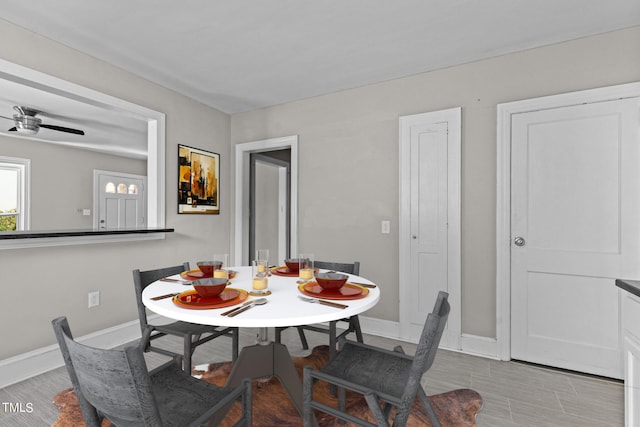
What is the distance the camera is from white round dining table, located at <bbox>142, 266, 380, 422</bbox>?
4.29ft

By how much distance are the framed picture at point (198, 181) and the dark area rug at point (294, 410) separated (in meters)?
1.92

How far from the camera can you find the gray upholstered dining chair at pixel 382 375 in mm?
1227

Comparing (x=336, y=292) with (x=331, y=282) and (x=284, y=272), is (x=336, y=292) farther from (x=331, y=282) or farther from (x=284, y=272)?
(x=284, y=272)

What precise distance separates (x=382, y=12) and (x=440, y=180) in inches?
56.8

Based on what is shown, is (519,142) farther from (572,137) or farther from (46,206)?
(46,206)

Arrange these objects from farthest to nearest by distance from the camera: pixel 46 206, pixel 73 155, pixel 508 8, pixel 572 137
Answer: pixel 73 155 → pixel 46 206 → pixel 572 137 → pixel 508 8

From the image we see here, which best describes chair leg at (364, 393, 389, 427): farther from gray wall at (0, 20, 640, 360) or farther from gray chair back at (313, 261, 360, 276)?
gray wall at (0, 20, 640, 360)

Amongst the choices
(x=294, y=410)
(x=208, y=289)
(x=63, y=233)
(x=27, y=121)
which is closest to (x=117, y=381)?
(x=208, y=289)

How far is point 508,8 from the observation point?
6.94 feet

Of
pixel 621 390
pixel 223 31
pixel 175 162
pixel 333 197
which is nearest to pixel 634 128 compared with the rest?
pixel 621 390

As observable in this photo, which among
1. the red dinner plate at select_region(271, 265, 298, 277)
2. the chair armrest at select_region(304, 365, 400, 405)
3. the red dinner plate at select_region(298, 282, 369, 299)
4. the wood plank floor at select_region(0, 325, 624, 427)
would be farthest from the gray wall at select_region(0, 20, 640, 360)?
the chair armrest at select_region(304, 365, 400, 405)

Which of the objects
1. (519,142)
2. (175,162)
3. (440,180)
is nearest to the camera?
(519,142)

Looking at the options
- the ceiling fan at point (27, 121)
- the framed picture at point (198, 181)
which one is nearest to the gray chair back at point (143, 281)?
the framed picture at point (198, 181)

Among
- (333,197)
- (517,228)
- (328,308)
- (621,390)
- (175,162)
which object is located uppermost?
(175,162)
